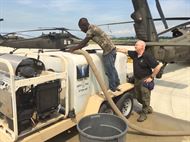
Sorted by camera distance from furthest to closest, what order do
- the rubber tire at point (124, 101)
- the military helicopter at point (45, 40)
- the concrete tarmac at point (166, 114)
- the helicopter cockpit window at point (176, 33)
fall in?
the helicopter cockpit window at point (176, 33) < the military helicopter at point (45, 40) < the rubber tire at point (124, 101) < the concrete tarmac at point (166, 114)

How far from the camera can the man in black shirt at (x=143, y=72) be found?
4824 millimetres

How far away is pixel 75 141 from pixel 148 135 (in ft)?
4.12

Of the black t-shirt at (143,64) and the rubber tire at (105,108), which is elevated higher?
the black t-shirt at (143,64)

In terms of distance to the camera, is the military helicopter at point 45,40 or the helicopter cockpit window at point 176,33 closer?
the military helicopter at point 45,40

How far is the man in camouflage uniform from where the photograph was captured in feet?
15.0

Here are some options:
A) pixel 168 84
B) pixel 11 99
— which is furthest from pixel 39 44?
pixel 11 99

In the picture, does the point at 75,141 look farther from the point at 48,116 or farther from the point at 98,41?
the point at 98,41

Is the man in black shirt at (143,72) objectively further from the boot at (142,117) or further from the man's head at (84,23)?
the man's head at (84,23)

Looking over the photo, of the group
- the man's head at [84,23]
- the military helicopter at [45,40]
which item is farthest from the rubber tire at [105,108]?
the military helicopter at [45,40]

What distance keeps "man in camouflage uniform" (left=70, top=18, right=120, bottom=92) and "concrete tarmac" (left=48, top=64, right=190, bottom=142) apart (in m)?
1.02

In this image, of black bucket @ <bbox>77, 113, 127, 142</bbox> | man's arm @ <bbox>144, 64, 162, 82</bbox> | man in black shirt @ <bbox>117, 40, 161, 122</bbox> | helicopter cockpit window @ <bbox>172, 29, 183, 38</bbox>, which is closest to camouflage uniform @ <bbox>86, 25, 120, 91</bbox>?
man in black shirt @ <bbox>117, 40, 161, 122</bbox>

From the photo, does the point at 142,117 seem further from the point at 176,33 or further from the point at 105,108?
the point at 176,33

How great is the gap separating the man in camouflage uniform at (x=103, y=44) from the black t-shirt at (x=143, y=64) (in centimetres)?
50

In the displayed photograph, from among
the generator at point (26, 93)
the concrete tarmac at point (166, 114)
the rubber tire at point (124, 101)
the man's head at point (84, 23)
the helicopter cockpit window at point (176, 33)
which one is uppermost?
the man's head at point (84, 23)
